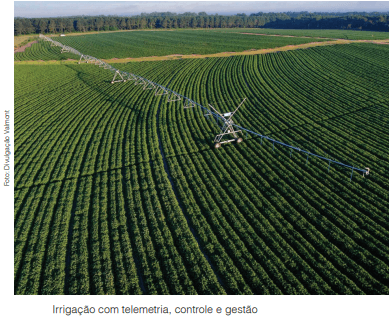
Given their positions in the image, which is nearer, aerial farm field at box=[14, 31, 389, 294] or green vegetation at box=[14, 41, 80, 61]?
aerial farm field at box=[14, 31, 389, 294]

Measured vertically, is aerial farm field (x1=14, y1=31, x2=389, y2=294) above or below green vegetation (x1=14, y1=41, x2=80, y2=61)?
below

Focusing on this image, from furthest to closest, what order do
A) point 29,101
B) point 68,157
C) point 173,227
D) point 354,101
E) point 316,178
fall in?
point 29,101
point 354,101
point 68,157
point 316,178
point 173,227

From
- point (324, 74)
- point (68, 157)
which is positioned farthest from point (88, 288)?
point (324, 74)

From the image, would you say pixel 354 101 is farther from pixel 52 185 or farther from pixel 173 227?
pixel 52 185

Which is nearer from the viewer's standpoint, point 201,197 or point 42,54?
point 201,197

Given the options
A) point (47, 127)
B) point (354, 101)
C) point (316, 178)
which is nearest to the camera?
point (316, 178)

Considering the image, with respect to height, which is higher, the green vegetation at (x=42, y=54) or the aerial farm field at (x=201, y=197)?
the green vegetation at (x=42, y=54)

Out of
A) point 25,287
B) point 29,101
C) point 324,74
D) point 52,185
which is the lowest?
point 25,287

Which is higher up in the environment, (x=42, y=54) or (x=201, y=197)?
(x=42, y=54)
